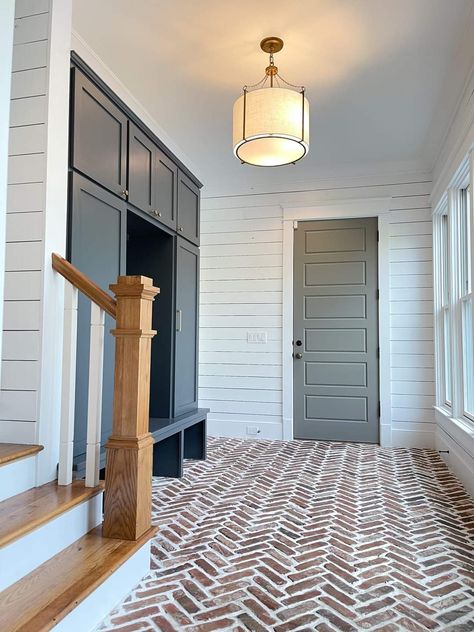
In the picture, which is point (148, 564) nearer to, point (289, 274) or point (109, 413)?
point (109, 413)

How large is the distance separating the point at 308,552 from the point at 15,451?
1.43 meters

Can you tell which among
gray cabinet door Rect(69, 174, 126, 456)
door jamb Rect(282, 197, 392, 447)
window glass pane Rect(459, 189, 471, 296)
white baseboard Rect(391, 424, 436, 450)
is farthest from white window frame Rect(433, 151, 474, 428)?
gray cabinet door Rect(69, 174, 126, 456)

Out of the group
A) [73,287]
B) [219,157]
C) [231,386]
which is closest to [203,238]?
[219,157]

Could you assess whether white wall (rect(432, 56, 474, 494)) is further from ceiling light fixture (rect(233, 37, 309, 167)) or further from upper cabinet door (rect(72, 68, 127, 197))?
upper cabinet door (rect(72, 68, 127, 197))

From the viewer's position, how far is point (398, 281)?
447 centimetres

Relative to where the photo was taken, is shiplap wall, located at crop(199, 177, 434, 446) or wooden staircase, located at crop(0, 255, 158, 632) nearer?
wooden staircase, located at crop(0, 255, 158, 632)

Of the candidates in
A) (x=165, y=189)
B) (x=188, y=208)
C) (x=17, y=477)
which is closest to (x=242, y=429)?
(x=188, y=208)

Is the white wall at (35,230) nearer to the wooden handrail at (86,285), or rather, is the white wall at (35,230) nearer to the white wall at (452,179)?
the wooden handrail at (86,285)

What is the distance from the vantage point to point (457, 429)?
10.9ft

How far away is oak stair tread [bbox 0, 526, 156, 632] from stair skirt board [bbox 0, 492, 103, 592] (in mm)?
23

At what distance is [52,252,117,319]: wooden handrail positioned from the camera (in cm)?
192

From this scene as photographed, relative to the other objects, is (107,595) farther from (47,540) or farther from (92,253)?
(92,253)

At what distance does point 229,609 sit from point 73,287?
1.47 meters

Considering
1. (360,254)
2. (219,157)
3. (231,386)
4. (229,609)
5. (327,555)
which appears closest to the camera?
(229,609)
